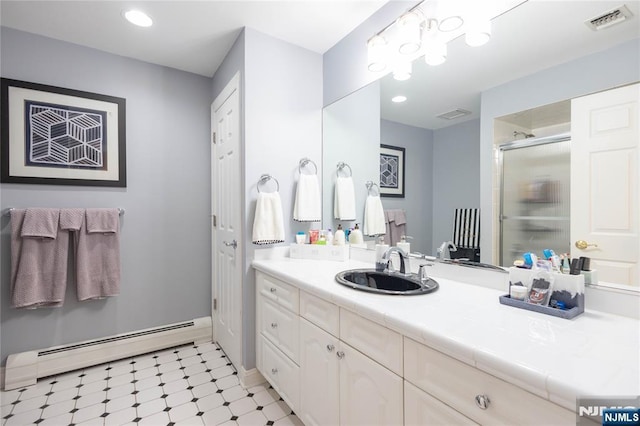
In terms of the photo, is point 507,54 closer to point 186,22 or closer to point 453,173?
point 453,173

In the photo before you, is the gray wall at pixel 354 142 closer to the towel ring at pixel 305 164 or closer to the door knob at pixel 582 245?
the towel ring at pixel 305 164

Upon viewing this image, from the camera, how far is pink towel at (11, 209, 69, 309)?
1.96m

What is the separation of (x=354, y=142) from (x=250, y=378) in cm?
178

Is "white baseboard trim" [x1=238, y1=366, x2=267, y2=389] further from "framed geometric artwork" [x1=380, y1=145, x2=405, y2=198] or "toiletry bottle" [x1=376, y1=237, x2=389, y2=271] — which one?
"framed geometric artwork" [x1=380, y1=145, x2=405, y2=198]

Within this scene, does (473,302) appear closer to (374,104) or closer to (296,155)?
(374,104)

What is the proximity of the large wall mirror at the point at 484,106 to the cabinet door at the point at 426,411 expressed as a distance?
2.35 ft

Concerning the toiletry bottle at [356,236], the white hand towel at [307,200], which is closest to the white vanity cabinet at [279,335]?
the white hand towel at [307,200]

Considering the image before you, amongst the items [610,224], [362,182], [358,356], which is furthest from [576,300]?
[362,182]

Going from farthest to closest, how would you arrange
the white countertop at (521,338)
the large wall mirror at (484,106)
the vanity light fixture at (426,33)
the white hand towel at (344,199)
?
the white hand towel at (344,199)
the vanity light fixture at (426,33)
the large wall mirror at (484,106)
the white countertop at (521,338)

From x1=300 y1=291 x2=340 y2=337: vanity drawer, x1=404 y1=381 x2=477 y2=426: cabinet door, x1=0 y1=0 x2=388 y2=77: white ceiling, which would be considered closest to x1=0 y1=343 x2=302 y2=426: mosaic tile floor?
x1=300 y1=291 x2=340 y2=337: vanity drawer

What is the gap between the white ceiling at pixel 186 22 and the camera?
177 centimetres

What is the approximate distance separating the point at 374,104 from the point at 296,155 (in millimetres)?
652

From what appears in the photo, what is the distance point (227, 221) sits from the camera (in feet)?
7.75

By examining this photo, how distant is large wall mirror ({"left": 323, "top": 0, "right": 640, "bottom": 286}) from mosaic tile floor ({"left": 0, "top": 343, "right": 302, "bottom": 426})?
1.37 meters
